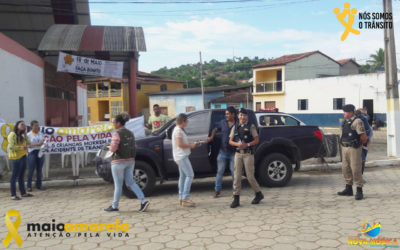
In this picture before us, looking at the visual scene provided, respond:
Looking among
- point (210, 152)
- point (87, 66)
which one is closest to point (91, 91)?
point (87, 66)

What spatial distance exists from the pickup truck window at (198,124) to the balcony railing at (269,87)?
32.4 metres

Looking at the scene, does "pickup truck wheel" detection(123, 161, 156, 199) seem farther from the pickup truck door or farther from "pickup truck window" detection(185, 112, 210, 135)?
"pickup truck window" detection(185, 112, 210, 135)

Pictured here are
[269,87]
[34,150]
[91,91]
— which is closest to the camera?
[34,150]

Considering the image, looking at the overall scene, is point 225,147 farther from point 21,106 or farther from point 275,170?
point 21,106

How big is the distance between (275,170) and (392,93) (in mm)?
6241

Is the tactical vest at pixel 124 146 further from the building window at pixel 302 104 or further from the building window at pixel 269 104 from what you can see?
the building window at pixel 269 104

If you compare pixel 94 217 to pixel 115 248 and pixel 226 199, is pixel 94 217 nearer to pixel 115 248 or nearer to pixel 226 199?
pixel 115 248

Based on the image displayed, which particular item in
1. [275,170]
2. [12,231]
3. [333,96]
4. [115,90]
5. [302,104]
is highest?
[115,90]

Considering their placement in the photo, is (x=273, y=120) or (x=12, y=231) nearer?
(x=12, y=231)

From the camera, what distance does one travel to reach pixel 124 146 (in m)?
5.64

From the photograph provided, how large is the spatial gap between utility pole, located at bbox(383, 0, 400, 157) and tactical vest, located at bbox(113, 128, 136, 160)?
9156mm

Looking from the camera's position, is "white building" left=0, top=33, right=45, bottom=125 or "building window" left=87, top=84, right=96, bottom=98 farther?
"building window" left=87, top=84, right=96, bottom=98

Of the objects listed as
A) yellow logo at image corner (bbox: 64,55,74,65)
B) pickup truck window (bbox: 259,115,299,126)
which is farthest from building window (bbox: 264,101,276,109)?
pickup truck window (bbox: 259,115,299,126)

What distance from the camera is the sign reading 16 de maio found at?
532 inches
